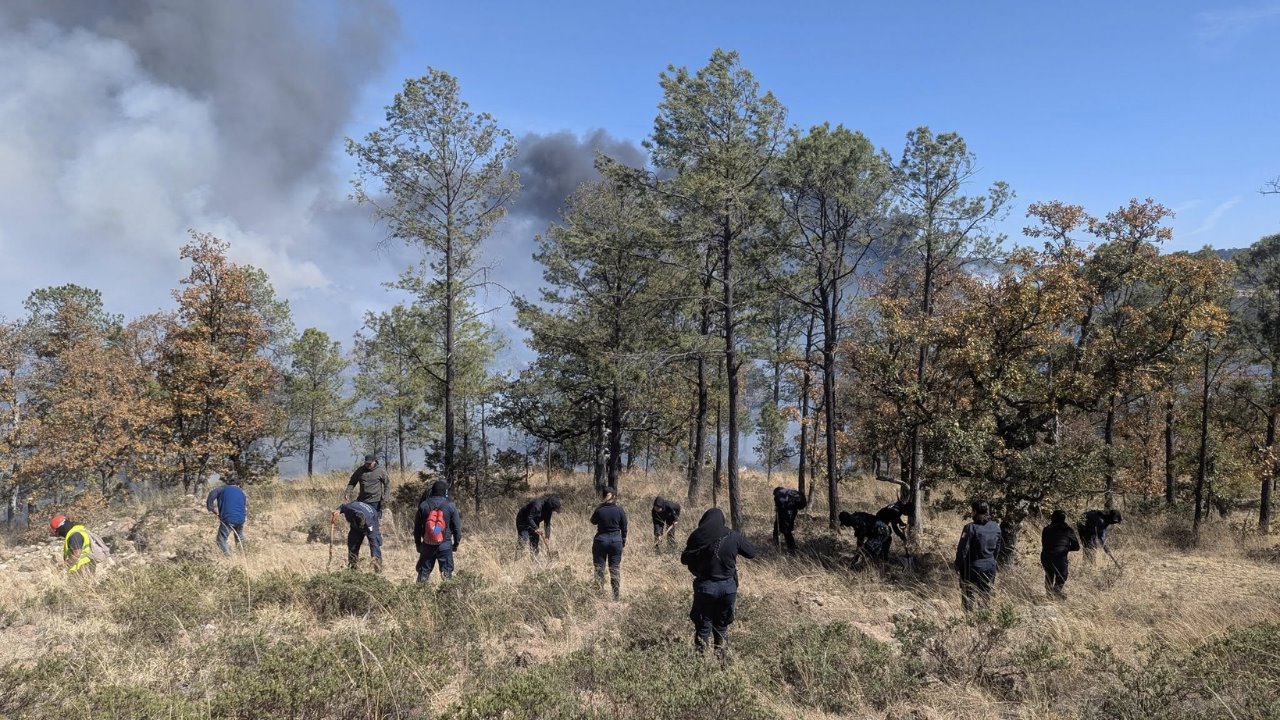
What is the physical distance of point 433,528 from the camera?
882cm

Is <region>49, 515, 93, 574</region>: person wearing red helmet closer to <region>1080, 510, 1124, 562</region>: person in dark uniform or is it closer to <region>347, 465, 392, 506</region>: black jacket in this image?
<region>347, 465, 392, 506</region>: black jacket

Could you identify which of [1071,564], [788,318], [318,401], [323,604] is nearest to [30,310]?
[318,401]

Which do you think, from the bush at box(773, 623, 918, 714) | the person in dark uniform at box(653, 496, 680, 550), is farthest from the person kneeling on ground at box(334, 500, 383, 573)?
the bush at box(773, 623, 918, 714)

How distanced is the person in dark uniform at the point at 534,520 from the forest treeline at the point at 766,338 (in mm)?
4971

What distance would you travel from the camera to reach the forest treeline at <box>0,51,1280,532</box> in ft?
40.9

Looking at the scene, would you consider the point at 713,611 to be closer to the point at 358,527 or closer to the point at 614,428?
the point at 358,527

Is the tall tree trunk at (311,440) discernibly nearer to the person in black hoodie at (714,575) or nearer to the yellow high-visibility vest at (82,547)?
the yellow high-visibility vest at (82,547)

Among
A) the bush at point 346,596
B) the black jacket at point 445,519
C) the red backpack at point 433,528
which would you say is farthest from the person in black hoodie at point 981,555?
the bush at point 346,596

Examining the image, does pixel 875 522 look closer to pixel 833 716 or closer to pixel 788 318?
pixel 833 716

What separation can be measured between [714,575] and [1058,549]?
21.6ft

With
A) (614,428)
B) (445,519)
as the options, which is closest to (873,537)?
(445,519)

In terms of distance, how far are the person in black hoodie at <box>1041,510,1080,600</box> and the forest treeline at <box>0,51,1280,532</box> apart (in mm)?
935

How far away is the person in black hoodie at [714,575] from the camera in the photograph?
6375mm

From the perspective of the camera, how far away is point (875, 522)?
1191cm
